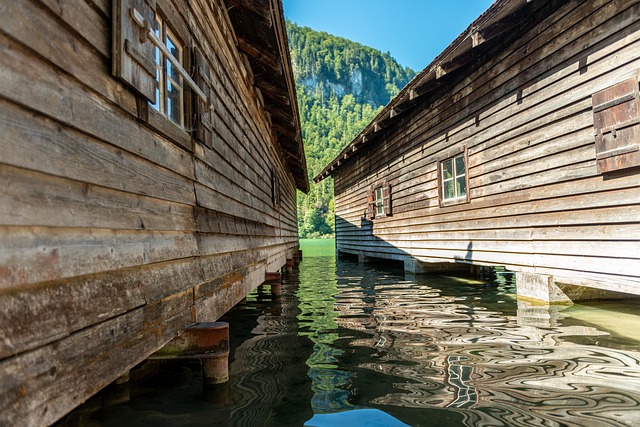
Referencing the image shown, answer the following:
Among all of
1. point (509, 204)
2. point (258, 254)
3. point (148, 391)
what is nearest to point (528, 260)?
point (509, 204)

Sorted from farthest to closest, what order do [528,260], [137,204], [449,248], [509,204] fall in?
[449,248] < [509,204] < [528,260] < [137,204]

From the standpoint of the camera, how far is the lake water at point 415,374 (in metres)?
2.43

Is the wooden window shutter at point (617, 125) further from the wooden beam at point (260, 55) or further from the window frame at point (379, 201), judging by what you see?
the window frame at point (379, 201)

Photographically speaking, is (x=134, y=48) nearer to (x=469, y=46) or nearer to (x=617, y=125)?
(x=617, y=125)

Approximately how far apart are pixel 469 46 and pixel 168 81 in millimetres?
5677

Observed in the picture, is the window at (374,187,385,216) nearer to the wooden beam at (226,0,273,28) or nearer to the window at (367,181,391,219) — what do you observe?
the window at (367,181,391,219)

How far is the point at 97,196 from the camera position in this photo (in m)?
2.02

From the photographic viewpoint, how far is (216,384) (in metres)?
2.96

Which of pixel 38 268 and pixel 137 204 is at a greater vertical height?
pixel 137 204

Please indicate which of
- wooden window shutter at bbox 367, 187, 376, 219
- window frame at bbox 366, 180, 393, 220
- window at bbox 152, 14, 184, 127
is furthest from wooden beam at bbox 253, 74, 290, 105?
wooden window shutter at bbox 367, 187, 376, 219

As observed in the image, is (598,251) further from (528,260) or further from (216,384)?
(216,384)

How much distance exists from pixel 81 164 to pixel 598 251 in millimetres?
5812

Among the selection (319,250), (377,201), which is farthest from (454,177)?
(319,250)

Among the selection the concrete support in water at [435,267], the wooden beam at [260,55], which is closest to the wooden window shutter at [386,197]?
the concrete support in water at [435,267]
